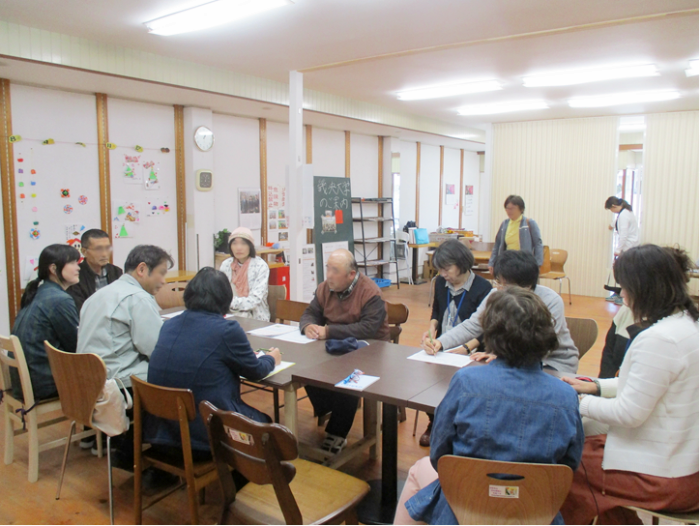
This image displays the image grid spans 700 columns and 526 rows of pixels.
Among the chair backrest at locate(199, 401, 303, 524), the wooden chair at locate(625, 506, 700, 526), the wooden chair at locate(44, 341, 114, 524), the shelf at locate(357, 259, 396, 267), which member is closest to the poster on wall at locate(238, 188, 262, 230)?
the shelf at locate(357, 259, 396, 267)

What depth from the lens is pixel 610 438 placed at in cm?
180

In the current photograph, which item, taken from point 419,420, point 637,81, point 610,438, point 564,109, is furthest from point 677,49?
point 610,438

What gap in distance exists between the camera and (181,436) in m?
2.13

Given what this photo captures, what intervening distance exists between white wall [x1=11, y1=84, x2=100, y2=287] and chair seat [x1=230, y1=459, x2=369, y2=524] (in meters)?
4.40

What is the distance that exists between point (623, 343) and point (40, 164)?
5.36m

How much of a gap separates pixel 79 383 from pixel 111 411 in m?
0.21

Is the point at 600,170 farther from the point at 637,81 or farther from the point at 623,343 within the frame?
the point at 623,343

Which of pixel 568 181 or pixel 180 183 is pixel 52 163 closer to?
pixel 180 183

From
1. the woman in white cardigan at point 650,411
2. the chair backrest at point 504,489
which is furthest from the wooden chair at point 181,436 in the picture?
the woman in white cardigan at point 650,411

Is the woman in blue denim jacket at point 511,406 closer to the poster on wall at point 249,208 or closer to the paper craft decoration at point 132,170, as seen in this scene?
the paper craft decoration at point 132,170

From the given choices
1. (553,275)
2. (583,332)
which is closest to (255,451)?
(583,332)

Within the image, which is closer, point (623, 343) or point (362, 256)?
point (623, 343)

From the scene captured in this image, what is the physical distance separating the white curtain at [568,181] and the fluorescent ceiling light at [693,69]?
8.89ft

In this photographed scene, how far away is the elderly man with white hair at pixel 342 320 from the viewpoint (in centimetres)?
325
